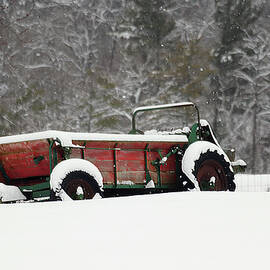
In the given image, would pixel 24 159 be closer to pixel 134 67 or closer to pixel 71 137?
pixel 71 137

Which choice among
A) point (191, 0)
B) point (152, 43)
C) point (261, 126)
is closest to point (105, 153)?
point (152, 43)

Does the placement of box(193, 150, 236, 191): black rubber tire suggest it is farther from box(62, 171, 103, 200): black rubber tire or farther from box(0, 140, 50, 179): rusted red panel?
box(0, 140, 50, 179): rusted red panel

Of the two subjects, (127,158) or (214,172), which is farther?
(214,172)

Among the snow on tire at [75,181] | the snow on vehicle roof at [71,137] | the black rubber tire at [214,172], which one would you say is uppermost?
the snow on vehicle roof at [71,137]

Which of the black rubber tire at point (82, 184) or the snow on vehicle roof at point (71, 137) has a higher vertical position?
the snow on vehicle roof at point (71, 137)

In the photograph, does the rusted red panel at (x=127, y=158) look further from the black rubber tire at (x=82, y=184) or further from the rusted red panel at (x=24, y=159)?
the black rubber tire at (x=82, y=184)

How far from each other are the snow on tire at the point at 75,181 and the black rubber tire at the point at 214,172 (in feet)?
7.95

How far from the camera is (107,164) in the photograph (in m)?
8.02

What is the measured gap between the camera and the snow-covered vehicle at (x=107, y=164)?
23.4ft

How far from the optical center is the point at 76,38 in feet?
100

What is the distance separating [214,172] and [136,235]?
17.8 ft

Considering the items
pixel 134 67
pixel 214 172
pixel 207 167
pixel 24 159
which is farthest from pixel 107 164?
pixel 134 67

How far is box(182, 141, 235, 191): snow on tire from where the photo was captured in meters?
8.88

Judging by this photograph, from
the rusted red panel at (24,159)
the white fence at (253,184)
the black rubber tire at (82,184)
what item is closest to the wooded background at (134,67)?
the white fence at (253,184)
